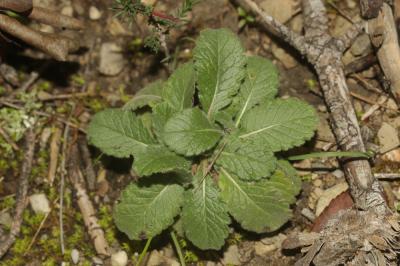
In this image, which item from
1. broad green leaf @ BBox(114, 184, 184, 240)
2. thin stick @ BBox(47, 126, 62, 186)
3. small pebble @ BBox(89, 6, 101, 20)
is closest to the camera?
broad green leaf @ BBox(114, 184, 184, 240)

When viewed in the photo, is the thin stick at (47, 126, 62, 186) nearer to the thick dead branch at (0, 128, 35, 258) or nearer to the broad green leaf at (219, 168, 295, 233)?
the thick dead branch at (0, 128, 35, 258)

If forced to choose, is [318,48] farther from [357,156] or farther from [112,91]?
[112,91]

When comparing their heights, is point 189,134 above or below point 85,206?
above

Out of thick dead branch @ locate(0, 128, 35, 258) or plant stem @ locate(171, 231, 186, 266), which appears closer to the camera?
plant stem @ locate(171, 231, 186, 266)

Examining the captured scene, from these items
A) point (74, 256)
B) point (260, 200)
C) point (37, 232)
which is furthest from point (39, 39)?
point (260, 200)

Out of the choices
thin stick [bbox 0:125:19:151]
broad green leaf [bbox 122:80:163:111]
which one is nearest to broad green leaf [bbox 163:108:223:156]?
broad green leaf [bbox 122:80:163:111]

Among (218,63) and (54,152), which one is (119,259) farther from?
(218,63)

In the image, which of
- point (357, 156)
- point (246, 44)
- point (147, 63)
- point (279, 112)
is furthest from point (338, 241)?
point (147, 63)
